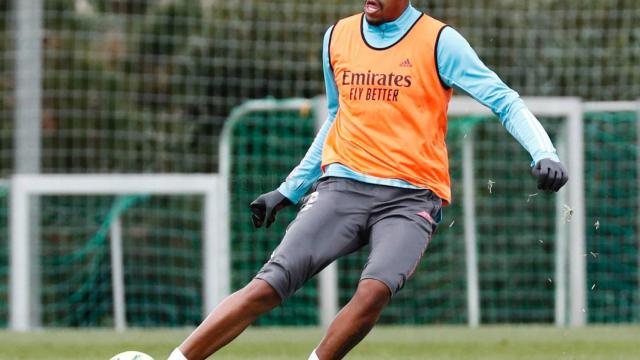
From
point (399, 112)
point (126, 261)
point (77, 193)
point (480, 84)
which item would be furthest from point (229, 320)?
point (126, 261)

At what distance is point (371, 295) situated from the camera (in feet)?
18.9

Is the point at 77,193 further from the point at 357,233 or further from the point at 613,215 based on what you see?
the point at 357,233

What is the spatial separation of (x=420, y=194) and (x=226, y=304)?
92 centimetres

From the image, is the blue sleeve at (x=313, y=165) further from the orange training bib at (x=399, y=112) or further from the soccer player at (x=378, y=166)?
the orange training bib at (x=399, y=112)

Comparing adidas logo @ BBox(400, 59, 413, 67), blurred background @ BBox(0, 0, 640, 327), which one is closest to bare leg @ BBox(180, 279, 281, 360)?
adidas logo @ BBox(400, 59, 413, 67)

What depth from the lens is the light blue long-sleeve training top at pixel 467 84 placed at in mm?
5754

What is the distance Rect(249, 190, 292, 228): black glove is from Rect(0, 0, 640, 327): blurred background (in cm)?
589

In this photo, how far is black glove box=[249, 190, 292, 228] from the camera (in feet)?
20.8

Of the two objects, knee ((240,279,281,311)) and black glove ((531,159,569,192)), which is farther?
knee ((240,279,281,311))

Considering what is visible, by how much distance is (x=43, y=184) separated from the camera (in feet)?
37.9

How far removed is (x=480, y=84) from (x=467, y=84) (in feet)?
0.17

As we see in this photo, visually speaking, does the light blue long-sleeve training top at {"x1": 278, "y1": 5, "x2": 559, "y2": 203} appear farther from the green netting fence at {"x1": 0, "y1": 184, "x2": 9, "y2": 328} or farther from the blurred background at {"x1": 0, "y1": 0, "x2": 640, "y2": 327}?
the green netting fence at {"x1": 0, "y1": 184, "x2": 9, "y2": 328}

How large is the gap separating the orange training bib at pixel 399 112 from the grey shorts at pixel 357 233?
0.08 m

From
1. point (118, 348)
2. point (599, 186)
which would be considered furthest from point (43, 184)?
point (599, 186)
